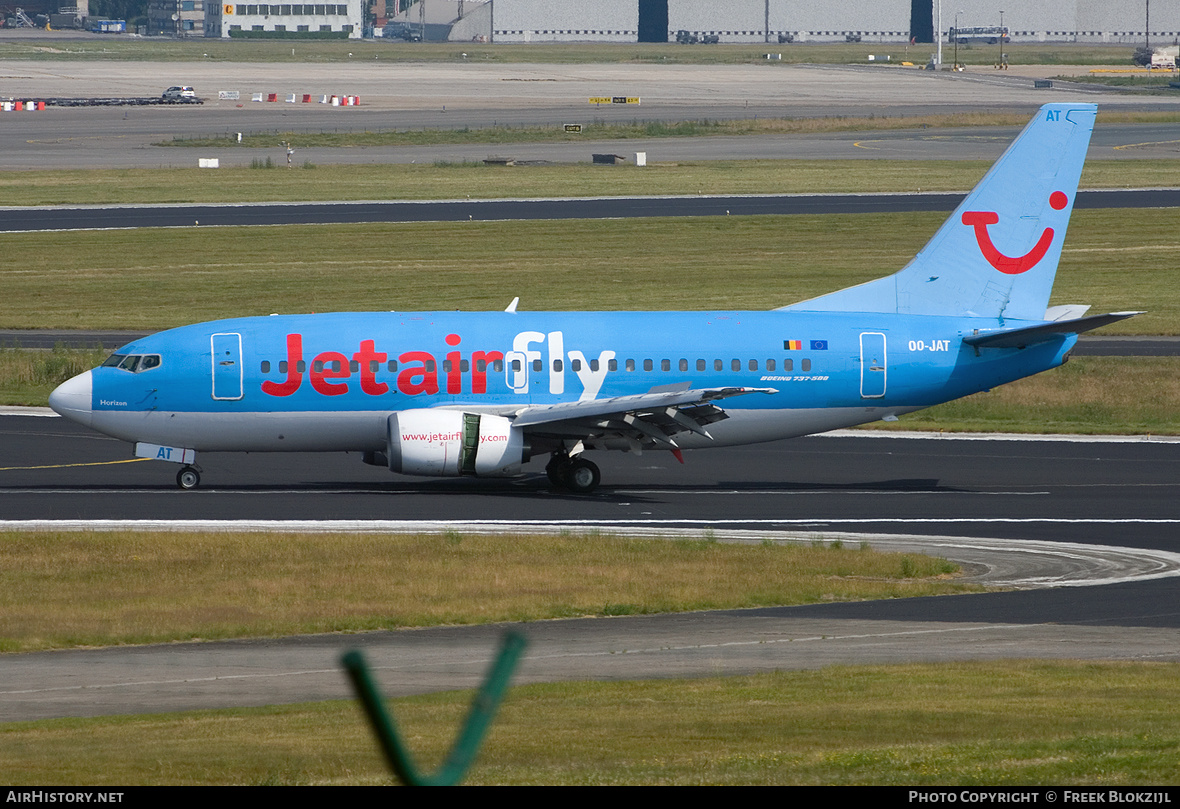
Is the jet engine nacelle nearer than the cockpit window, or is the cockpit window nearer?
the jet engine nacelle

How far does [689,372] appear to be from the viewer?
135 ft

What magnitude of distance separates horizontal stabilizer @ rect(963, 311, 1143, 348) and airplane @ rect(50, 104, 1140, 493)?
0.07 meters

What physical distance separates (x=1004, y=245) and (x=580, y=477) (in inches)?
531

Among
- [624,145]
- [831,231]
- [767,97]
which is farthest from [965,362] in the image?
[767,97]

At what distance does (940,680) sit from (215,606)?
42.6 ft

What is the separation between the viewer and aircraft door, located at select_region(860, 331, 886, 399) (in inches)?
1626

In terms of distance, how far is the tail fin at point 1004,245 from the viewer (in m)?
42.8

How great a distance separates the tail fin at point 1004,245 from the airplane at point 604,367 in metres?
0.06

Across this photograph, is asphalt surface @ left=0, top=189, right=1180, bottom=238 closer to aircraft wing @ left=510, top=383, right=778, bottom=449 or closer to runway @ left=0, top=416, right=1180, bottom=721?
runway @ left=0, top=416, right=1180, bottom=721

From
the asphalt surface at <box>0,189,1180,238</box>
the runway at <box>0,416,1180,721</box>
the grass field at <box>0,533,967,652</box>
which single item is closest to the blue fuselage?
the runway at <box>0,416,1180,721</box>

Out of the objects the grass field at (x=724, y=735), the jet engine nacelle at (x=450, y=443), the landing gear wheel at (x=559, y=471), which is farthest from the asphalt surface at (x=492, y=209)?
the grass field at (x=724, y=735)

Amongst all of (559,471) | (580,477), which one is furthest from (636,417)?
(559,471)

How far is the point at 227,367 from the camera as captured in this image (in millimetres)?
40188

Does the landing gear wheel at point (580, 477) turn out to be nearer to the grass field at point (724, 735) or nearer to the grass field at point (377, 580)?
the grass field at point (377, 580)
